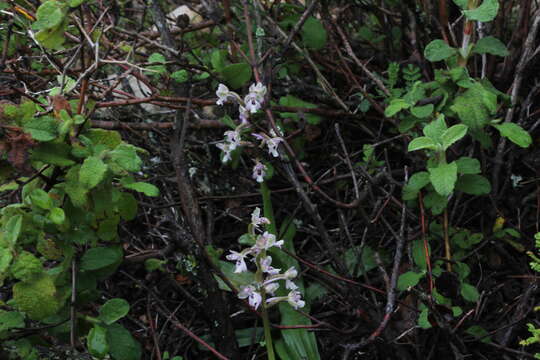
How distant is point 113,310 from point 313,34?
1365 mm

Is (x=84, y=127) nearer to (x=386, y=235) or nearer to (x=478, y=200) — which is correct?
(x=386, y=235)

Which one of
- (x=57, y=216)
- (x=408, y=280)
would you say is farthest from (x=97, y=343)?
(x=408, y=280)

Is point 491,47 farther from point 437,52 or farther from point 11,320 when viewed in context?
point 11,320

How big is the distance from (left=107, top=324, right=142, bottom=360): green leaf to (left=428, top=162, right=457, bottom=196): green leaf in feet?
3.08

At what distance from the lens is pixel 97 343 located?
1.45 metres

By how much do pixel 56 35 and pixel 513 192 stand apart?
1.68 meters

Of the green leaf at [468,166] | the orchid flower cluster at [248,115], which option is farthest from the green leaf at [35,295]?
the green leaf at [468,166]

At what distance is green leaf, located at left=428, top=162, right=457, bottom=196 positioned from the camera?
1.67m

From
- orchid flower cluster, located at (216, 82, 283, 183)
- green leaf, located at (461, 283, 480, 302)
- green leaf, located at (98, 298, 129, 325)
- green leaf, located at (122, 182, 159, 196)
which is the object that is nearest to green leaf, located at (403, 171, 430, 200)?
green leaf, located at (461, 283, 480, 302)

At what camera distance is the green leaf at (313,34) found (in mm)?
2357

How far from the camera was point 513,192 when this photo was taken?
7.32ft

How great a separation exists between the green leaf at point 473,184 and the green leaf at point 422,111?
25 centimetres

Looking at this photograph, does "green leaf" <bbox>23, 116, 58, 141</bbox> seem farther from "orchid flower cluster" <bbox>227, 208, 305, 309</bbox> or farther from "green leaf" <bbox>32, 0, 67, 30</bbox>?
"orchid flower cluster" <bbox>227, 208, 305, 309</bbox>

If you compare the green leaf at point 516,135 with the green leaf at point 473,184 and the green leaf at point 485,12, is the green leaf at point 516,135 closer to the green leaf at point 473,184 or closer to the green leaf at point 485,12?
the green leaf at point 473,184
